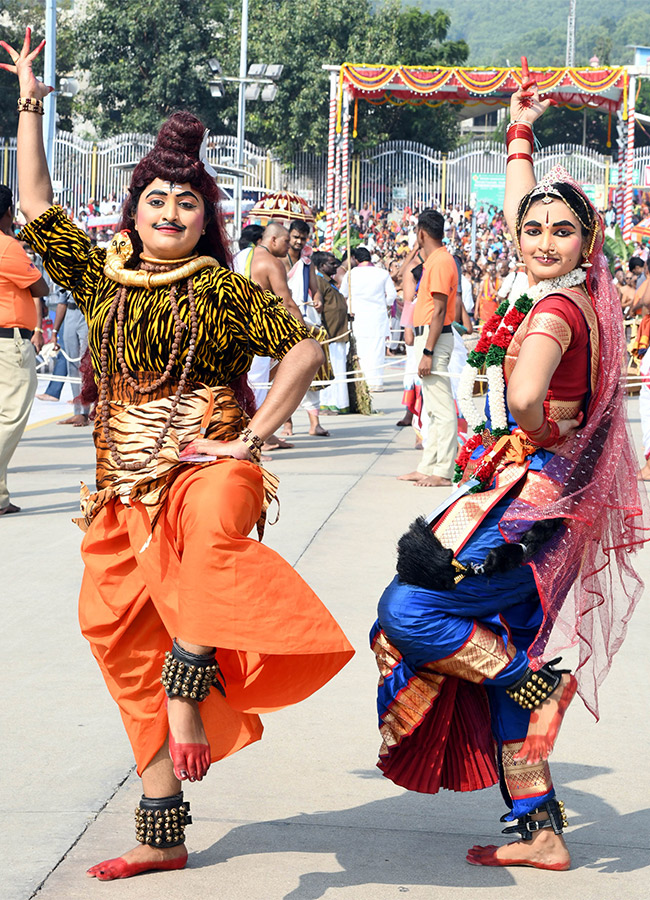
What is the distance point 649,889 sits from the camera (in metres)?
3.25

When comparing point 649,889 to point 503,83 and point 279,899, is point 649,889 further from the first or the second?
point 503,83

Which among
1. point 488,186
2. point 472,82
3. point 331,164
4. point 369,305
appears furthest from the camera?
point 488,186

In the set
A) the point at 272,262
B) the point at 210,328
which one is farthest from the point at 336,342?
the point at 210,328

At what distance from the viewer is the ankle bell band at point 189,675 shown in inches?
120

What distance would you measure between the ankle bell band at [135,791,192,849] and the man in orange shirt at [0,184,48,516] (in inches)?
203

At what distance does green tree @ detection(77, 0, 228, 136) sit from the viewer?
43938 mm

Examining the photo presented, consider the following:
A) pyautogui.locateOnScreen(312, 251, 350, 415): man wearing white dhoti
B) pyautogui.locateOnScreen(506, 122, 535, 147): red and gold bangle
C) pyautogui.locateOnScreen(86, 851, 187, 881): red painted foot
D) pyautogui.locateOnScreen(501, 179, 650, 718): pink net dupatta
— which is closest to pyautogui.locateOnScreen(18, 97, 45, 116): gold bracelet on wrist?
pyautogui.locateOnScreen(506, 122, 535, 147): red and gold bangle

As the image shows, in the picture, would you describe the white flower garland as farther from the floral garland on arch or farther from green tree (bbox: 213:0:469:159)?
green tree (bbox: 213:0:469:159)

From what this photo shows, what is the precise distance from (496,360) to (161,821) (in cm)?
153

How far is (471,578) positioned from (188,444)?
32.7 inches

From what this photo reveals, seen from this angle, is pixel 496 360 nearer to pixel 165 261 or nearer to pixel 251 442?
pixel 251 442

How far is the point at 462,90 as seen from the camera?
94.3 ft

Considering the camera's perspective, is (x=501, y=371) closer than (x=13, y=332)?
Yes

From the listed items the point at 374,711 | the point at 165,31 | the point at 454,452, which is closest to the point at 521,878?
the point at 374,711
